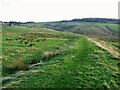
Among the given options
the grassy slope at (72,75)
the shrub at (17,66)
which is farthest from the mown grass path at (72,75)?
the shrub at (17,66)

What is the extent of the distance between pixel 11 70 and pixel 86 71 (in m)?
8.22

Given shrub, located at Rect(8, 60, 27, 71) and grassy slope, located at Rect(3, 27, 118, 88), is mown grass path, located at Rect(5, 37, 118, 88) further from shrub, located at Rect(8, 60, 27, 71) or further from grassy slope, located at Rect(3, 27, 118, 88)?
shrub, located at Rect(8, 60, 27, 71)

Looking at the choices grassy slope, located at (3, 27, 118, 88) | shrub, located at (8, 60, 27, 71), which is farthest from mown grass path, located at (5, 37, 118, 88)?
shrub, located at (8, 60, 27, 71)

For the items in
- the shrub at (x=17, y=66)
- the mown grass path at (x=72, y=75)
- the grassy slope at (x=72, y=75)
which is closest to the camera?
the mown grass path at (x=72, y=75)

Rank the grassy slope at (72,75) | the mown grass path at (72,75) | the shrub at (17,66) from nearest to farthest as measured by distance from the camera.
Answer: the mown grass path at (72,75), the grassy slope at (72,75), the shrub at (17,66)

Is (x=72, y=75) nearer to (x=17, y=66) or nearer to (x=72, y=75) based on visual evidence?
(x=72, y=75)

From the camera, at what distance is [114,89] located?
24359mm

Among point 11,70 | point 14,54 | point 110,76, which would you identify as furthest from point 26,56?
point 110,76

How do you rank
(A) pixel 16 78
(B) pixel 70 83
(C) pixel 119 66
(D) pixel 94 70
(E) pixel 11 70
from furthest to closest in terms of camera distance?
(C) pixel 119 66
(E) pixel 11 70
(D) pixel 94 70
(A) pixel 16 78
(B) pixel 70 83

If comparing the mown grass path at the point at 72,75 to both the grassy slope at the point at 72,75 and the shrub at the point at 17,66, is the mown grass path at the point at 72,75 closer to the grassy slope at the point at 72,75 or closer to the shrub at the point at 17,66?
the grassy slope at the point at 72,75

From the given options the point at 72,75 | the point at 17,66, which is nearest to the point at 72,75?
the point at 72,75

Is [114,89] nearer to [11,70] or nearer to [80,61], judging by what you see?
[80,61]

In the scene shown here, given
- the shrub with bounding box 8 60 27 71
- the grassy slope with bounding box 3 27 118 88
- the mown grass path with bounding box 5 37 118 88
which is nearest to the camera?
the mown grass path with bounding box 5 37 118 88

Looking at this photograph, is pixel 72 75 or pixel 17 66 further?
pixel 17 66
